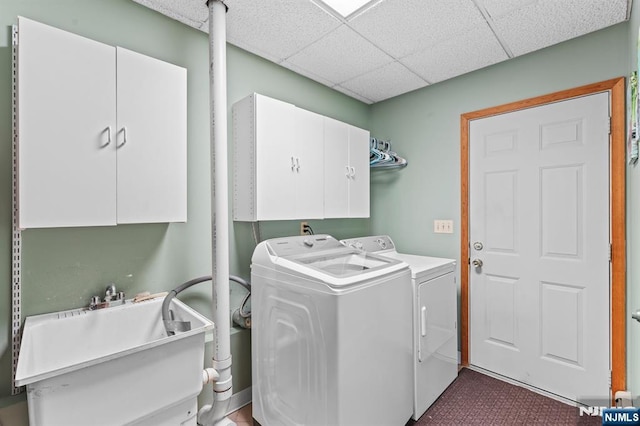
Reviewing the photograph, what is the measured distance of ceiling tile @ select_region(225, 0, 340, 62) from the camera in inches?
68.9

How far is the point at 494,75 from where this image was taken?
8.14ft

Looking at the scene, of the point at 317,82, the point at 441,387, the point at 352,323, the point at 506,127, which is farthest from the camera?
the point at 317,82

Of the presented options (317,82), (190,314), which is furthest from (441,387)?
(317,82)

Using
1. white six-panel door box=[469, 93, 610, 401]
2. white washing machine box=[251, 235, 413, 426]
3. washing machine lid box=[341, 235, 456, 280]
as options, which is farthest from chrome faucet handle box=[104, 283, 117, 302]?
white six-panel door box=[469, 93, 610, 401]

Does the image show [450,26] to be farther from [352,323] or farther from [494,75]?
[352,323]

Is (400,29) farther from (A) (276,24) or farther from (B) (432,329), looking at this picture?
(B) (432,329)

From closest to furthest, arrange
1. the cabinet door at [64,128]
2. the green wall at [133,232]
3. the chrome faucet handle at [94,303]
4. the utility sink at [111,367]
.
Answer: the utility sink at [111,367] → the cabinet door at [64,128] → the green wall at [133,232] → the chrome faucet handle at [94,303]

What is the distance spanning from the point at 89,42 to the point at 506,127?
107 inches

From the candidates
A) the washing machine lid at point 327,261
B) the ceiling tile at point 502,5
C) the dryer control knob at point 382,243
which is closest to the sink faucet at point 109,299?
the washing machine lid at point 327,261

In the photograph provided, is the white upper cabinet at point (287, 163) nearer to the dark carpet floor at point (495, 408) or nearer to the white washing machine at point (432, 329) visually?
the white washing machine at point (432, 329)

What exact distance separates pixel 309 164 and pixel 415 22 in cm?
113

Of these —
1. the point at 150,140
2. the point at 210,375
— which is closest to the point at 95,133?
the point at 150,140

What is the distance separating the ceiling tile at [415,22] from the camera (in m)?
1.75

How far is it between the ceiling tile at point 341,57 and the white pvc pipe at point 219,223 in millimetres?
706
